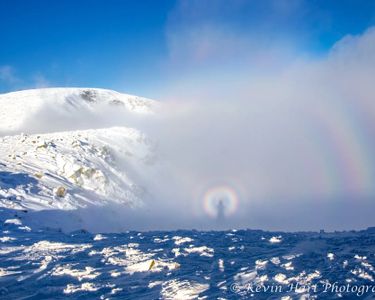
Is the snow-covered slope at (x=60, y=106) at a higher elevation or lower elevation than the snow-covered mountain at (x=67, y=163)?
higher

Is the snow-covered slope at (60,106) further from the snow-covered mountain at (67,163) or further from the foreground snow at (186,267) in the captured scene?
the foreground snow at (186,267)

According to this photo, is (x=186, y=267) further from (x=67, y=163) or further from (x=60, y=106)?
(x=60, y=106)

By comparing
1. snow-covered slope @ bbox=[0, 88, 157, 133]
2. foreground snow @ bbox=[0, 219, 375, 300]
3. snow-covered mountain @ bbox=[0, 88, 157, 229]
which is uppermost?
snow-covered slope @ bbox=[0, 88, 157, 133]

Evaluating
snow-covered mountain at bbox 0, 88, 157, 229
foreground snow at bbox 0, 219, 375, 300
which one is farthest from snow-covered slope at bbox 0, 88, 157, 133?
foreground snow at bbox 0, 219, 375, 300

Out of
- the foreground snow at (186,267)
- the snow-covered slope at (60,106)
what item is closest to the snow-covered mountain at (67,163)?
the snow-covered slope at (60,106)

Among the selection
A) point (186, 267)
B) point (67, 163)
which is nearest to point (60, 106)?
point (67, 163)

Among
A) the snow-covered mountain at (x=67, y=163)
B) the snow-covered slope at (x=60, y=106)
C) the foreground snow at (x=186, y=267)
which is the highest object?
the snow-covered slope at (x=60, y=106)

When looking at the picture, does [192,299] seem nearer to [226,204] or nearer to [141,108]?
[226,204]

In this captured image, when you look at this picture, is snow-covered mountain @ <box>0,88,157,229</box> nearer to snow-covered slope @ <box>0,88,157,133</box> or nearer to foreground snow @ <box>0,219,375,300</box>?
snow-covered slope @ <box>0,88,157,133</box>

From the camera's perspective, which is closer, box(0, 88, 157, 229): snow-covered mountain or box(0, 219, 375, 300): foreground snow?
box(0, 219, 375, 300): foreground snow
